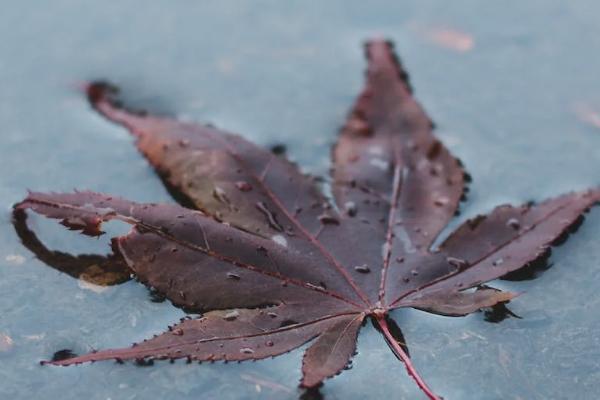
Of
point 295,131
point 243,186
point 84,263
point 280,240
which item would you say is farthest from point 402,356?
point 295,131

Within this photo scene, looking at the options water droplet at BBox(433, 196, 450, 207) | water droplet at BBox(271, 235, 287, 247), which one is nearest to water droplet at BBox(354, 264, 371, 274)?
water droplet at BBox(271, 235, 287, 247)

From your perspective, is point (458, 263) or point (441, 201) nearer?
point (458, 263)

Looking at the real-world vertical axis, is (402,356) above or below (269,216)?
below

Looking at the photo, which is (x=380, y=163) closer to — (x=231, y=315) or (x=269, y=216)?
(x=269, y=216)

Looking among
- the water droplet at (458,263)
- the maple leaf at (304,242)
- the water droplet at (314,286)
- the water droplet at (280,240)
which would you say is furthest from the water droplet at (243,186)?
the water droplet at (458,263)

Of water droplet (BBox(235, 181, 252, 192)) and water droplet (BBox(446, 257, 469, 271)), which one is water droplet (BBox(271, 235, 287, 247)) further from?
water droplet (BBox(446, 257, 469, 271))

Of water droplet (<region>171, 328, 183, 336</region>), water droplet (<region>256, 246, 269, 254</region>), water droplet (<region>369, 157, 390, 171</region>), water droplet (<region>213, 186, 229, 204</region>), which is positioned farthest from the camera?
water droplet (<region>369, 157, 390, 171</region>)
